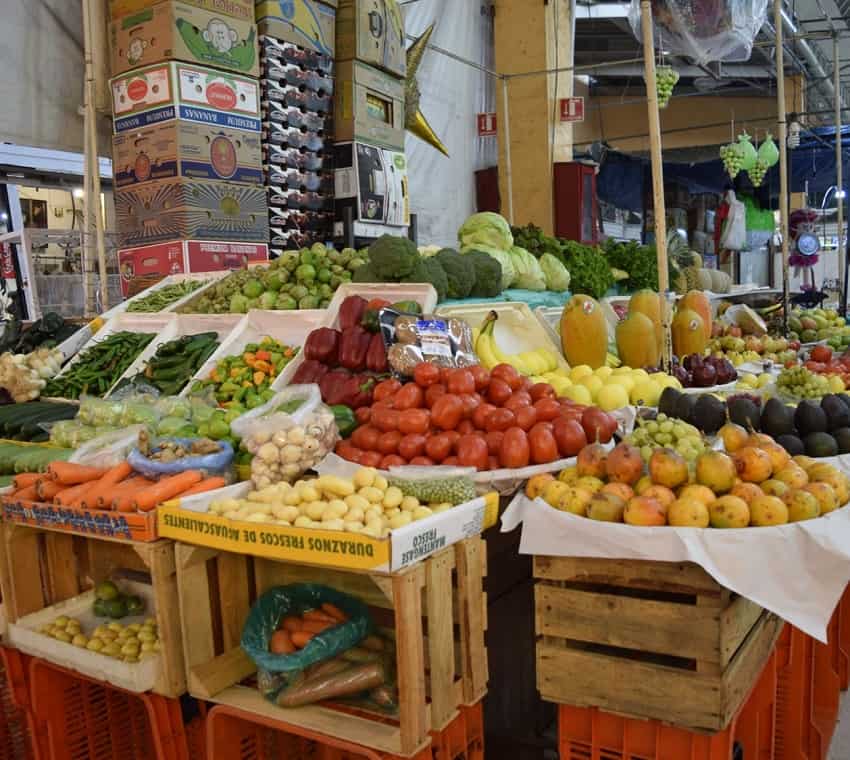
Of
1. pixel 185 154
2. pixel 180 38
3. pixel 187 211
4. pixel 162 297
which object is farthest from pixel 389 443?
pixel 180 38

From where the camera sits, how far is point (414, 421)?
8.94 feet

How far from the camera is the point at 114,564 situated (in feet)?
9.38

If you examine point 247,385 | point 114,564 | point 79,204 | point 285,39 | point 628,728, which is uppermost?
point 285,39

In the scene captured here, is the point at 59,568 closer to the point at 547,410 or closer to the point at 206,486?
the point at 206,486

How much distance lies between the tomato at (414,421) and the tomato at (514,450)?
291mm

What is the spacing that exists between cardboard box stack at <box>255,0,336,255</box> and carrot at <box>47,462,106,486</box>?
11.8 feet

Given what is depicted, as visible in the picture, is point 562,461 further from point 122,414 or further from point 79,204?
point 79,204

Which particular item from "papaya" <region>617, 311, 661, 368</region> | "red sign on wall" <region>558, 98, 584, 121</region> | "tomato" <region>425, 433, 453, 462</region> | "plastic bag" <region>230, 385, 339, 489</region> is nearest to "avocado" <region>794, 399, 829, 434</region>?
"tomato" <region>425, 433, 453, 462</region>

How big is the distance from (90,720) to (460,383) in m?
1.71

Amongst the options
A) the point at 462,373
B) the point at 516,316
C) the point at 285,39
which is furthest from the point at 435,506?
the point at 285,39

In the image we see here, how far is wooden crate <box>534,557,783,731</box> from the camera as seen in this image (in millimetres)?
1908

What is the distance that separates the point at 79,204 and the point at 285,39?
3239 millimetres

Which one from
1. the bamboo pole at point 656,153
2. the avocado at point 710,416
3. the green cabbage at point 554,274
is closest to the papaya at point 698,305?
the green cabbage at point 554,274

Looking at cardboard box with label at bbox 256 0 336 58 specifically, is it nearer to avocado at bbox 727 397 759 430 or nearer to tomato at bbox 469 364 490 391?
tomato at bbox 469 364 490 391
